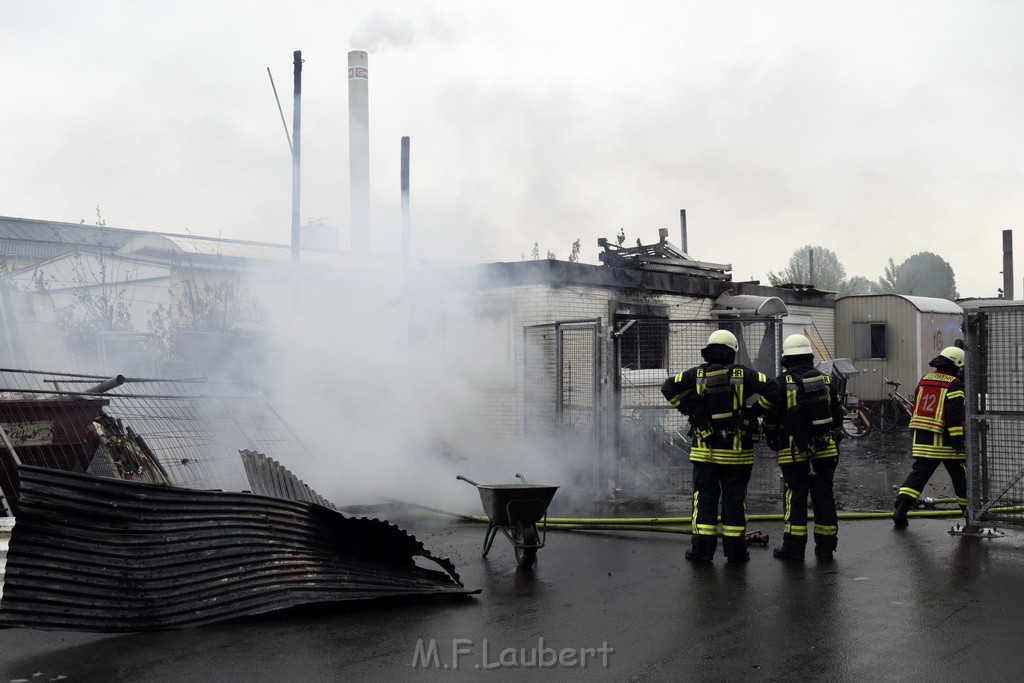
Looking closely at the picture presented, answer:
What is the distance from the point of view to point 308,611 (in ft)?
19.4

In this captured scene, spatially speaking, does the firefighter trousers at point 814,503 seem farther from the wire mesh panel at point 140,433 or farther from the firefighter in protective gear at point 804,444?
the wire mesh panel at point 140,433

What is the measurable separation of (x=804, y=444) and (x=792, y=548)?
868 millimetres

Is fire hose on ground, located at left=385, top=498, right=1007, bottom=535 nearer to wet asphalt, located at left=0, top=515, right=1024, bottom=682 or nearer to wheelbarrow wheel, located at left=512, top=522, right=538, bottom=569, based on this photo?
wet asphalt, located at left=0, top=515, right=1024, bottom=682

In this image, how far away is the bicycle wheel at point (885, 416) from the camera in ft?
65.9

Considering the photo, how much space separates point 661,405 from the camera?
12.9m

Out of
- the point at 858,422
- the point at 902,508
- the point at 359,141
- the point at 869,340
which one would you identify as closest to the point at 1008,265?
the point at 869,340

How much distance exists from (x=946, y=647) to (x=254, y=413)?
302 inches

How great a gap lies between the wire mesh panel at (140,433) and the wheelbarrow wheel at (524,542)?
2.17 meters

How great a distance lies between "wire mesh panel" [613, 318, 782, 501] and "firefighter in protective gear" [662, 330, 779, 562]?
3272 mm

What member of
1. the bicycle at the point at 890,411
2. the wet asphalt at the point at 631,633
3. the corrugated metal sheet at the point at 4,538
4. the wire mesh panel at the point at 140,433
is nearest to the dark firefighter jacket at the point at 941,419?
the wet asphalt at the point at 631,633

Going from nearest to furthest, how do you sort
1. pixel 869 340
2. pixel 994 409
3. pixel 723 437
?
pixel 723 437, pixel 994 409, pixel 869 340

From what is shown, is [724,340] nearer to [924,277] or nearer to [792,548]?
[792,548]

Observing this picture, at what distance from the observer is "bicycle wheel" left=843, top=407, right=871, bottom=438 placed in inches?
741

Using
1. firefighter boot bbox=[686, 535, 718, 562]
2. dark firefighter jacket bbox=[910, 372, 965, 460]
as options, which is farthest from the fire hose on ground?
firefighter boot bbox=[686, 535, 718, 562]
